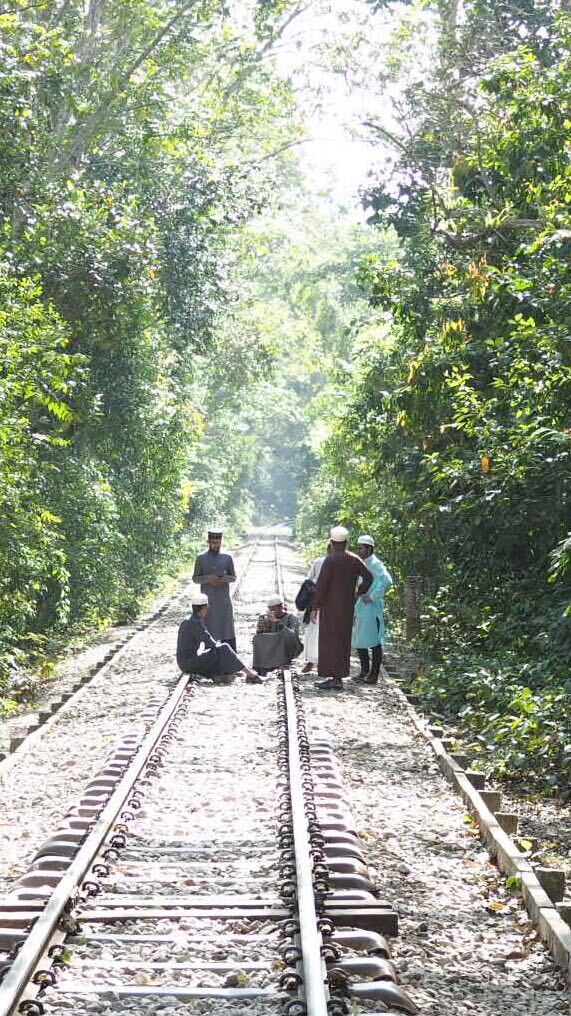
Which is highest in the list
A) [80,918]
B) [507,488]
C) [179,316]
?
[179,316]

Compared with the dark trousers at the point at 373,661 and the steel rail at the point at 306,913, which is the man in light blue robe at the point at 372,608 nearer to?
the dark trousers at the point at 373,661

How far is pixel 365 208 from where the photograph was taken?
25.1 m

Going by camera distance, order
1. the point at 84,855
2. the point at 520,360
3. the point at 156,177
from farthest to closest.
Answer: the point at 156,177 < the point at 520,360 < the point at 84,855

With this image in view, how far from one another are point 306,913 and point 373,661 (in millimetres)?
9836

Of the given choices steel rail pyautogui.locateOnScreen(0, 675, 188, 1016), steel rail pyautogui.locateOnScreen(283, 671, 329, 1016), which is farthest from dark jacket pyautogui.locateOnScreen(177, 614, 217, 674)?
steel rail pyautogui.locateOnScreen(283, 671, 329, 1016)

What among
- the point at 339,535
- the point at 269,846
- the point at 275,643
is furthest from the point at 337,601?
the point at 269,846

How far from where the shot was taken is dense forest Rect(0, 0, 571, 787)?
13.4 m

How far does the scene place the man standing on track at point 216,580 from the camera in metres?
15.5

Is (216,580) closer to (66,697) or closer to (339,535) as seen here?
(339,535)

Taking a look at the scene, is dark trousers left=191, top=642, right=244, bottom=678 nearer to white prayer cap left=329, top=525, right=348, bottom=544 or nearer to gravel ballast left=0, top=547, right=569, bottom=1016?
gravel ballast left=0, top=547, right=569, bottom=1016

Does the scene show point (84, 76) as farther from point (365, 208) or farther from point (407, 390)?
point (407, 390)

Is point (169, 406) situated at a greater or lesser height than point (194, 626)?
greater

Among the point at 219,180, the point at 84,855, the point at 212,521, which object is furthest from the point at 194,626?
the point at 212,521

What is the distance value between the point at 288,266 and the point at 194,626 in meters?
49.8
